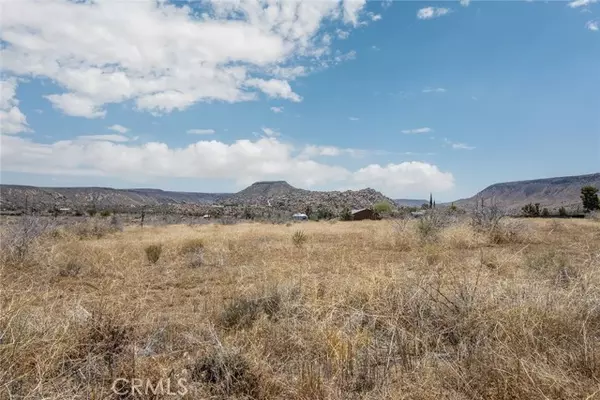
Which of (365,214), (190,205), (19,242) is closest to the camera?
(19,242)

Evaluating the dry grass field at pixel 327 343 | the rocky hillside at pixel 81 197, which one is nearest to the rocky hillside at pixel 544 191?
the rocky hillside at pixel 81 197

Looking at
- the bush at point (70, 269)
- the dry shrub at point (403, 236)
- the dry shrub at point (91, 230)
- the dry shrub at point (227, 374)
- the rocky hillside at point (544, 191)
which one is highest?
the rocky hillside at point (544, 191)

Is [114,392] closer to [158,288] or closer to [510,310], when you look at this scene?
[510,310]

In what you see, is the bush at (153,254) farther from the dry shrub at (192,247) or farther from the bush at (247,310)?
the bush at (247,310)

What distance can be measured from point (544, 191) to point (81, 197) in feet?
412

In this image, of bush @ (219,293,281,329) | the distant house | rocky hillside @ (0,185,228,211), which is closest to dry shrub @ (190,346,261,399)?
bush @ (219,293,281,329)

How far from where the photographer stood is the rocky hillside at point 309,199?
8331 centimetres

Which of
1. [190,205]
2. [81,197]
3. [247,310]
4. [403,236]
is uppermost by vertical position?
[403,236]

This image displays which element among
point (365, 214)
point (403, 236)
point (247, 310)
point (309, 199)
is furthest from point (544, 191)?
point (247, 310)

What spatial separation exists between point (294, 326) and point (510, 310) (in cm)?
211

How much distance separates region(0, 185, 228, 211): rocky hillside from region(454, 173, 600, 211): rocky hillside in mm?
84331

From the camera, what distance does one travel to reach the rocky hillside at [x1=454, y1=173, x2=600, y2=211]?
106 m

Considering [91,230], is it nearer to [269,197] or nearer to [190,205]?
[190,205]

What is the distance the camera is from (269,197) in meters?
107
